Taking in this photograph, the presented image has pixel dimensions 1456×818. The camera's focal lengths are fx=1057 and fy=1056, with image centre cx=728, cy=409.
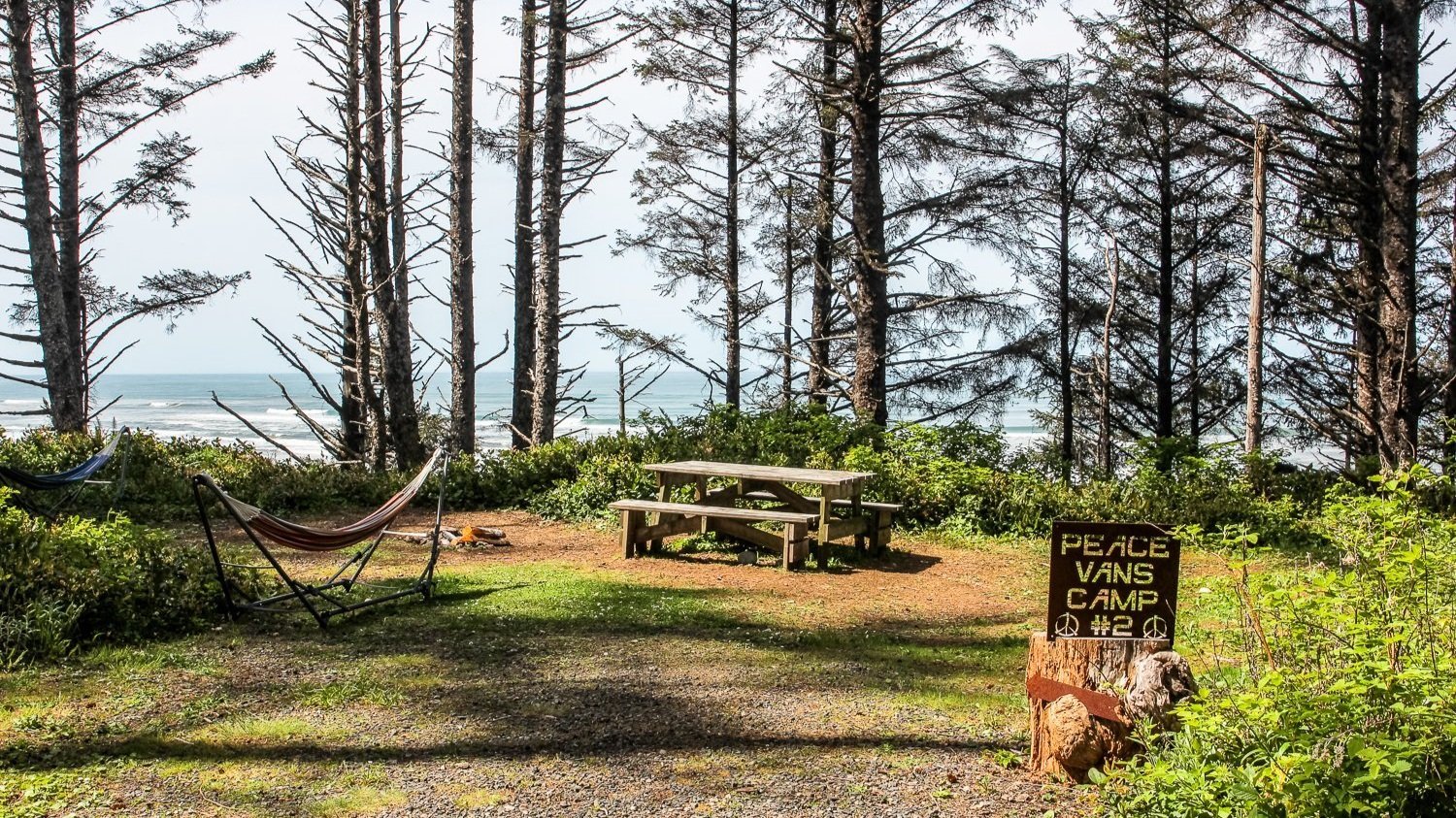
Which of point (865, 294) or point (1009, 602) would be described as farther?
point (865, 294)

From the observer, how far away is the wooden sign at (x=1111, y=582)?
392 centimetres

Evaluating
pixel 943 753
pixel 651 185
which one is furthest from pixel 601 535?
pixel 651 185

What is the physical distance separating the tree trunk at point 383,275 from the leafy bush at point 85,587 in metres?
6.05

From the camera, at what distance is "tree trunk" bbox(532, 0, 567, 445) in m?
14.4

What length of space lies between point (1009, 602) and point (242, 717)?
4760 millimetres

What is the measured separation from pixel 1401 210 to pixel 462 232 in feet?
36.9

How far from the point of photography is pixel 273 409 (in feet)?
207

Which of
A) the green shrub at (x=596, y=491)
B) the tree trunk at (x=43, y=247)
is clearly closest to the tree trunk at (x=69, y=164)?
the tree trunk at (x=43, y=247)

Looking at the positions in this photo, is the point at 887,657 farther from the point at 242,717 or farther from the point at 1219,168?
the point at 1219,168

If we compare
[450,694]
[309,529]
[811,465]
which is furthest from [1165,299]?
[450,694]

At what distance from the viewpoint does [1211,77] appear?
13234mm

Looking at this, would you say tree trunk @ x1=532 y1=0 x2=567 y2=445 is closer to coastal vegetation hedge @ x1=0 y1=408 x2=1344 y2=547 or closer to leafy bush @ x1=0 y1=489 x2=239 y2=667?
coastal vegetation hedge @ x1=0 y1=408 x2=1344 y2=547

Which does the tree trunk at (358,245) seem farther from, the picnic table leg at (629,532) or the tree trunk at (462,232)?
the picnic table leg at (629,532)

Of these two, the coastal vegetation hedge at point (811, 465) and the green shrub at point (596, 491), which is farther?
the green shrub at point (596, 491)
